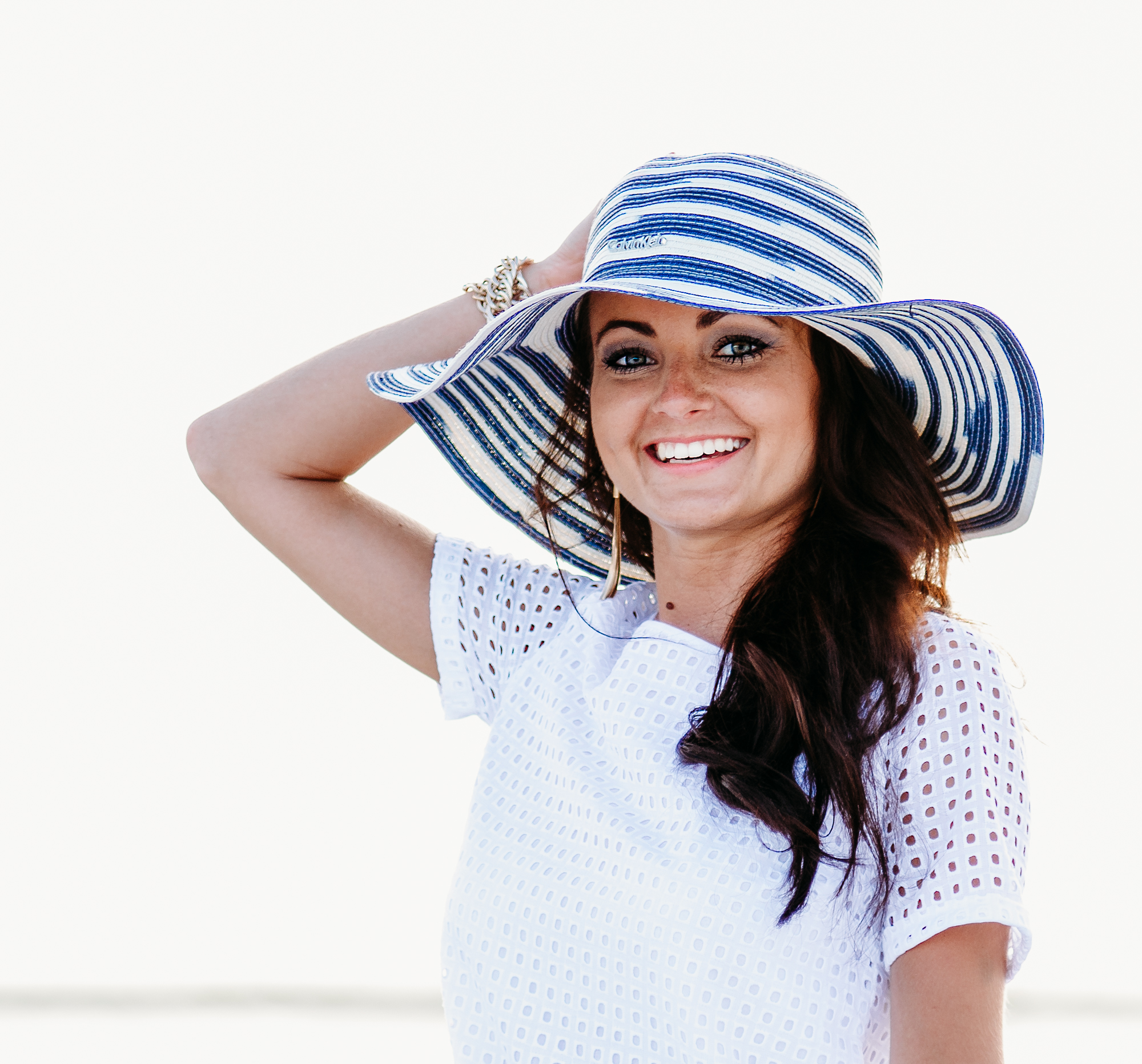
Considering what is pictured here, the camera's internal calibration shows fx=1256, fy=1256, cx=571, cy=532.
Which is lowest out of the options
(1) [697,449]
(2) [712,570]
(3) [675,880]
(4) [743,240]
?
(3) [675,880]

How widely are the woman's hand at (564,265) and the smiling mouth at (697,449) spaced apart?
360 millimetres

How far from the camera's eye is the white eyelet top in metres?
1.18

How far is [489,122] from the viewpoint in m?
5.11

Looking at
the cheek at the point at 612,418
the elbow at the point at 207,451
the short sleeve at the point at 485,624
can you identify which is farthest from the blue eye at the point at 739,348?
the elbow at the point at 207,451

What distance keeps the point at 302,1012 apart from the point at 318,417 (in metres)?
3.62

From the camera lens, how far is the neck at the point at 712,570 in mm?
1511

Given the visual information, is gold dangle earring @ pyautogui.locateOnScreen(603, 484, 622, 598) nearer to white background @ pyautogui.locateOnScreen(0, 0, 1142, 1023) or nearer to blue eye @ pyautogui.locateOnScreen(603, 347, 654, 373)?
blue eye @ pyautogui.locateOnScreen(603, 347, 654, 373)

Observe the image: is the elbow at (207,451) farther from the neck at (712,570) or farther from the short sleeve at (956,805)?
the short sleeve at (956,805)

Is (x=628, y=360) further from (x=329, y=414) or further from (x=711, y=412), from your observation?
(x=329, y=414)

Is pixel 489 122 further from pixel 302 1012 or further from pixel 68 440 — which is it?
pixel 302 1012

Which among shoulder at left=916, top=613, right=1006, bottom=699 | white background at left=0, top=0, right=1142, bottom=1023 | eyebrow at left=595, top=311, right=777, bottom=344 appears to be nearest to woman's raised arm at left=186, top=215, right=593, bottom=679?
eyebrow at left=595, top=311, right=777, bottom=344

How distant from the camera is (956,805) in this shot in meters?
1.17

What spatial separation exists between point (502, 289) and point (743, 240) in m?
0.49

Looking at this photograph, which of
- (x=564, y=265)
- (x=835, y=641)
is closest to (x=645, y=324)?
(x=564, y=265)
